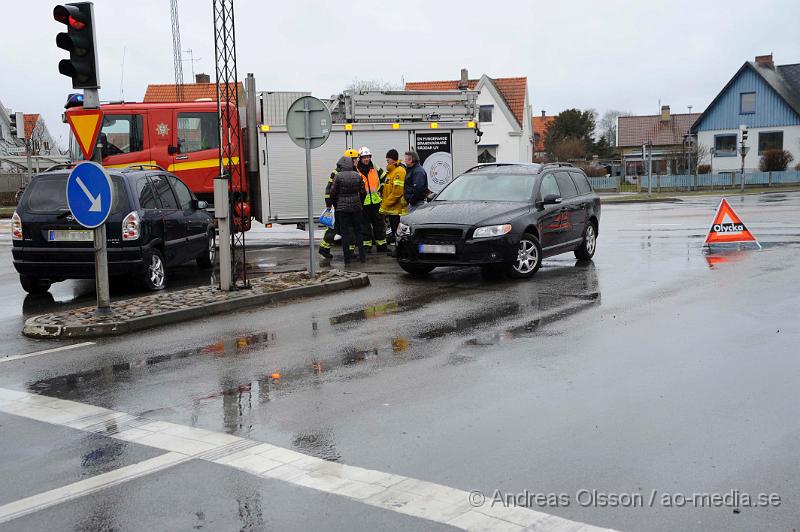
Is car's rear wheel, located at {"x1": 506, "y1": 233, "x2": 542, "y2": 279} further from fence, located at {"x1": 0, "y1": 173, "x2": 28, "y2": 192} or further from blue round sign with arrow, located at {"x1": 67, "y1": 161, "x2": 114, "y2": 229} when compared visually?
fence, located at {"x1": 0, "y1": 173, "x2": 28, "y2": 192}

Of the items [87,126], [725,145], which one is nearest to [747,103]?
[725,145]

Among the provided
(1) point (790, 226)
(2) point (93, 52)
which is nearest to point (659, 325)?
(2) point (93, 52)

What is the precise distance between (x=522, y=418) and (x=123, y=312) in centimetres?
561

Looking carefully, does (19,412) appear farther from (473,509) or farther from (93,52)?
(93,52)

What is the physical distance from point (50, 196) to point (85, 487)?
774 centimetres

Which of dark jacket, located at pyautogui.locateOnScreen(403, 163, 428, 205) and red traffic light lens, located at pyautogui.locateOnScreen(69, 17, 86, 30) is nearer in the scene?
red traffic light lens, located at pyautogui.locateOnScreen(69, 17, 86, 30)

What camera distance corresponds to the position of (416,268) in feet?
43.3

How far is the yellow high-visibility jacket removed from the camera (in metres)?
16.1

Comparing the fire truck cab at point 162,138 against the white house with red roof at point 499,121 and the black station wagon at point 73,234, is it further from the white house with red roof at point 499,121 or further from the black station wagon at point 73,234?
the white house with red roof at point 499,121

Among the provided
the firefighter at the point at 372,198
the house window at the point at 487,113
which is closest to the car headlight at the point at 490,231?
the firefighter at the point at 372,198

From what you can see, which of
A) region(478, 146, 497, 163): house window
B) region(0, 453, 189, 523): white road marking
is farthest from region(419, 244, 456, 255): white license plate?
region(478, 146, 497, 163): house window

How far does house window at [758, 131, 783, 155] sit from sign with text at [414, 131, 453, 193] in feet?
153

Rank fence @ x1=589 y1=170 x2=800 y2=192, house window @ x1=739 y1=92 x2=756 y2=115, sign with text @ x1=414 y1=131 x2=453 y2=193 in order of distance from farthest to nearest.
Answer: house window @ x1=739 y1=92 x2=756 y2=115, fence @ x1=589 y1=170 x2=800 y2=192, sign with text @ x1=414 y1=131 x2=453 y2=193

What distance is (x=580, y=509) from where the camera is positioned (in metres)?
4.32
